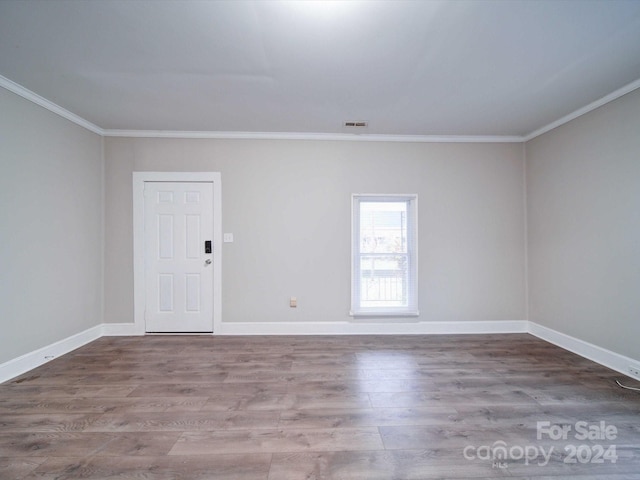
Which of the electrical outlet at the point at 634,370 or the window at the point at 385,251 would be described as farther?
the window at the point at 385,251

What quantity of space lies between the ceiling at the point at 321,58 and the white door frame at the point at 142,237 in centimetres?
69

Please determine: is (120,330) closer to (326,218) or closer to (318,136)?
(326,218)

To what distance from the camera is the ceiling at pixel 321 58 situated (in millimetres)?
1630

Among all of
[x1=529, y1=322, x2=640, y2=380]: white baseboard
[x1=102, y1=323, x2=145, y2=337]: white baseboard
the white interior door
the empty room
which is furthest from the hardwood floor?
the white interior door

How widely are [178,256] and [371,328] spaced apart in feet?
8.93

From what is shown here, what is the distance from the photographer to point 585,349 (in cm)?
280

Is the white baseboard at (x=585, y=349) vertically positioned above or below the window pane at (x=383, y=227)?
below

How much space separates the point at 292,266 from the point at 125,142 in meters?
2.71

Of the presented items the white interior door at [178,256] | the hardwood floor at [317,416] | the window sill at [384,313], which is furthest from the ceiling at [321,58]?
the hardwood floor at [317,416]

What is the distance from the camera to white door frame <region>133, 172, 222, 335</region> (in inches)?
135

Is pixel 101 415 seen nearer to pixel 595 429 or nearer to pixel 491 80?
pixel 595 429

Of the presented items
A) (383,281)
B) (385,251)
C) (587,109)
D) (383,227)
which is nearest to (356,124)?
(383,227)

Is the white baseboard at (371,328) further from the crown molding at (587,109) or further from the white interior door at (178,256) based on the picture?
the crown molding at (587,109)

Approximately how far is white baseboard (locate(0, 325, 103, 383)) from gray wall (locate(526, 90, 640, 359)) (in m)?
5.62
